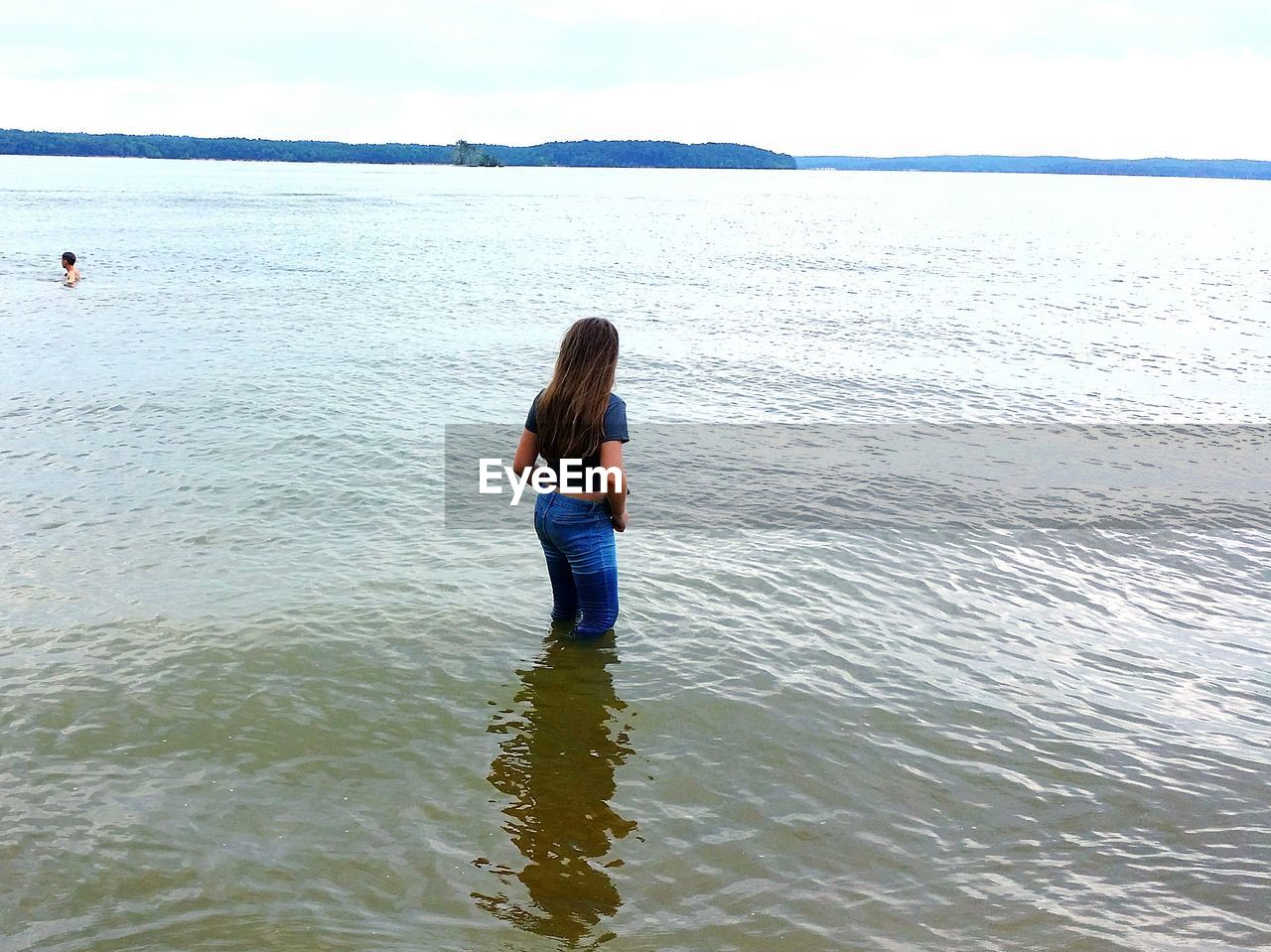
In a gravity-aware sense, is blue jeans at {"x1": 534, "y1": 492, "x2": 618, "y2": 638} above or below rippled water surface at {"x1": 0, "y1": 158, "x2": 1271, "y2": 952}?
above

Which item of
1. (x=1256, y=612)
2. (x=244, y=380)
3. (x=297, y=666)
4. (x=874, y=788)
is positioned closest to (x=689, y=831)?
(x=874, y=788)

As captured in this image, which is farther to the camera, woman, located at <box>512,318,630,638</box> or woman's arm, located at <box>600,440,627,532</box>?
→ woman's arm, located at <box>600,440,627,532</box>

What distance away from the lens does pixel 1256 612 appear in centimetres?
916

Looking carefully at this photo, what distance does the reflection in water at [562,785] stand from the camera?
5102 mm

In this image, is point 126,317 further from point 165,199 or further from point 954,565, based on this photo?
point 165,199

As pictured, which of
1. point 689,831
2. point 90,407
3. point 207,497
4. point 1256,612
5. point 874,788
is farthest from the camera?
point 90,407

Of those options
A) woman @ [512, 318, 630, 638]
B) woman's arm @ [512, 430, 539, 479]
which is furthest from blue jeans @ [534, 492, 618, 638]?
woman's arm @ [512, 430, 539, 479]

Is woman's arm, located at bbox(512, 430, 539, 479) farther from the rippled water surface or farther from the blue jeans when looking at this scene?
the rippled water surface

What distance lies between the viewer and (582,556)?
23.2 feet

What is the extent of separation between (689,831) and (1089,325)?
2759 centimetres

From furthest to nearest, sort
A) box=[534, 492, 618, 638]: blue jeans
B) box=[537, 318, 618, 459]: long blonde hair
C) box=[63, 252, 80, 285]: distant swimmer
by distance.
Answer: box=[63, 252, 80, 285]: distant swimmer → box=[534, 492, 618, 638]: blue jeans → box=[537, 318, 618, 459]: long blonde hair

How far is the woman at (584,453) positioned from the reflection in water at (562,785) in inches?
25.1

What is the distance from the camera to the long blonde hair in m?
6.22

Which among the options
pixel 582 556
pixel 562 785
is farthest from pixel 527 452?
pixel 562 785
